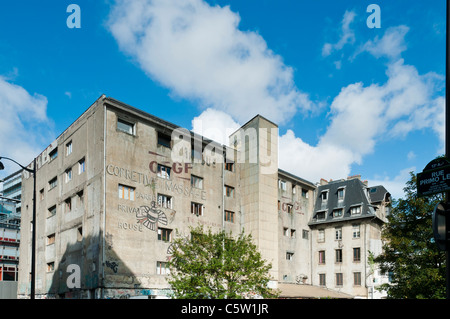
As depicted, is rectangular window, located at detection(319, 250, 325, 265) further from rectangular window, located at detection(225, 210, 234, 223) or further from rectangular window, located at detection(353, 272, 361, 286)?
rectangular window, located at detection(225, 210, 234, 223)

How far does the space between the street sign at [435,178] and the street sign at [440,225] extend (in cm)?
40

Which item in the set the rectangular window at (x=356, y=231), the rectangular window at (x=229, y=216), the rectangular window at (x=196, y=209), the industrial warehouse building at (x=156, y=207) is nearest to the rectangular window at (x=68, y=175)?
the industrial warehouse building at (x=156, y=207)

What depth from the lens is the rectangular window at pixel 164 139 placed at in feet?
138

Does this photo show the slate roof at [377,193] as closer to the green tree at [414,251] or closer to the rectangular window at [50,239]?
the green tree at [414,251]

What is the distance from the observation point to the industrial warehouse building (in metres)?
36.5

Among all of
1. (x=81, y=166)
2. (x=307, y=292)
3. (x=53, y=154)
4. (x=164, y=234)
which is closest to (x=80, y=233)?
(x=81, y=166)

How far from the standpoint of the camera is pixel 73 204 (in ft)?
133

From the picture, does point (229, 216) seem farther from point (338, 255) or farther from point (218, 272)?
point (218, 272)

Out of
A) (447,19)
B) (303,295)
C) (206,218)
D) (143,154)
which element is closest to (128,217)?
(143,154)

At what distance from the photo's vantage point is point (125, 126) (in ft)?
130

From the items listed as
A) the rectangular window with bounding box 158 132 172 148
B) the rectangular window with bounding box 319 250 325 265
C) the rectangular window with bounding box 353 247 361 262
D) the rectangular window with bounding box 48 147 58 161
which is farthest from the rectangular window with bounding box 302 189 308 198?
the rectangular window with bounding box 48 147 58 161

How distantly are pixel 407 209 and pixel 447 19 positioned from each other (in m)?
23.8
